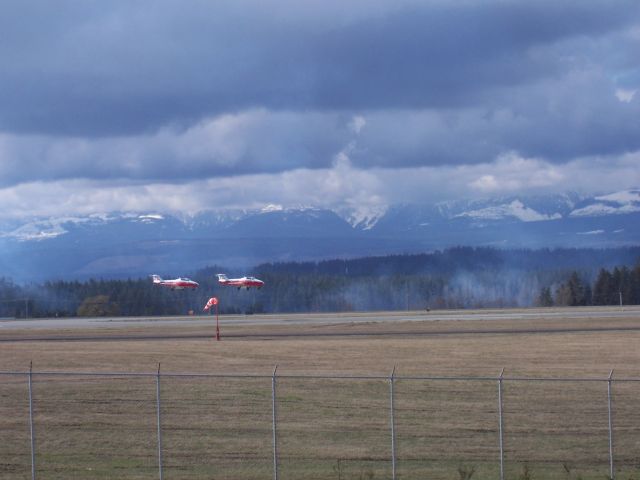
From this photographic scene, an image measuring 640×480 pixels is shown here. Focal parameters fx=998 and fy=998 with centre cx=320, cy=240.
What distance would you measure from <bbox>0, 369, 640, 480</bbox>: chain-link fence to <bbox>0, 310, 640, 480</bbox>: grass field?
7 cm

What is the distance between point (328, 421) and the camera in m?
34.0

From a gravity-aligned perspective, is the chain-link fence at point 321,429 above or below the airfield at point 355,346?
below

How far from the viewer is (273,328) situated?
8756 centimetres

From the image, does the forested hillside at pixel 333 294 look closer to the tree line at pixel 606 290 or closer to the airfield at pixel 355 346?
the tree line at pixel 606 290

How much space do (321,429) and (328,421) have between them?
1.30 metres

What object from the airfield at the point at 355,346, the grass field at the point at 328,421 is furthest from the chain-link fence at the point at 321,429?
the airfield at the point at 355,346

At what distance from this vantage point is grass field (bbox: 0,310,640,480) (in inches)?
1128

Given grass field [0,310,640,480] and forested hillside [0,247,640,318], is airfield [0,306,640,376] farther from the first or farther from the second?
forested hillside [0,247,640,318]

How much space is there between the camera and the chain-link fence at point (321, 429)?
27.9 metres

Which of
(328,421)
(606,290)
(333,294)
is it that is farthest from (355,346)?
(333,294)

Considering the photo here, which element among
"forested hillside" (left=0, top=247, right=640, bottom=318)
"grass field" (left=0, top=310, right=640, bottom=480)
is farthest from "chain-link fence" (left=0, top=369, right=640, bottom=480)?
"forested hillside" (left=0, top=247, right=640, bottom=318)

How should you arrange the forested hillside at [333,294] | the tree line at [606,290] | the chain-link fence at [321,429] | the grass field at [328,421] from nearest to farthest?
the chain-link fence at [321,429]
the grass field at [328,421]
the tree line at [606,290]
the forested hillside at [333,294]

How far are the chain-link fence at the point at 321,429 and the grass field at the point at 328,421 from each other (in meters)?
0.07

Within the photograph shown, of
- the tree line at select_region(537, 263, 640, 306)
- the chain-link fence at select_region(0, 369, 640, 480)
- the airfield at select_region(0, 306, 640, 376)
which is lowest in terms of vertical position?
the chain-link fence at select_region(0, 369, 640, 480)
